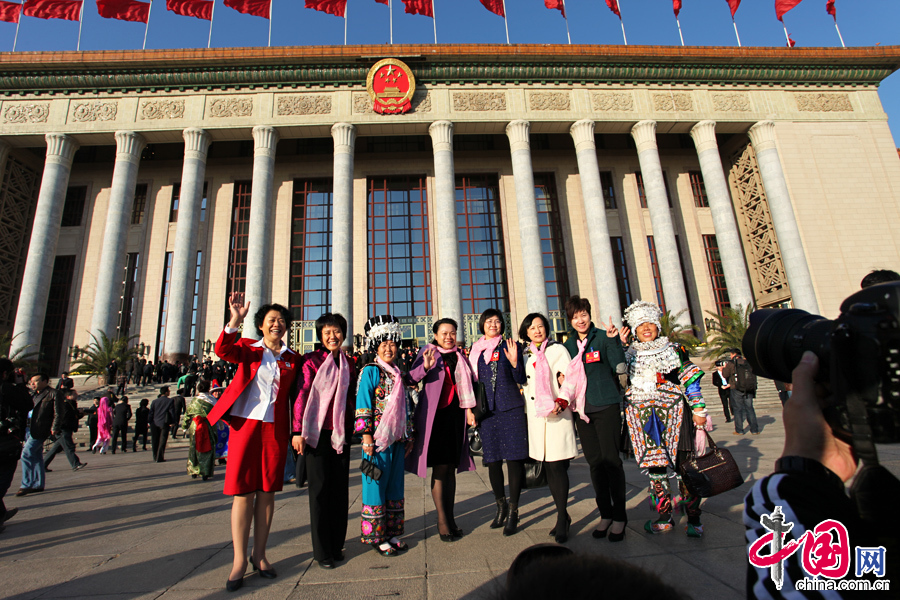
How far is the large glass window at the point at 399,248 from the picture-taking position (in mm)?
23062

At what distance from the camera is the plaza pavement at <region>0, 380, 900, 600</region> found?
9.21ft

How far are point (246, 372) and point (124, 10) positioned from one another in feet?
80.3

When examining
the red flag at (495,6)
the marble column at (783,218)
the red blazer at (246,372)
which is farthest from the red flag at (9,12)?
the marble column at (783,218)

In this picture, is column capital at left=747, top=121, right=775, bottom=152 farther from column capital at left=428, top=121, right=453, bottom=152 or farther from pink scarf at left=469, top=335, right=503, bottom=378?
pink scarf at left=469, top=335, right=503, bottom=378

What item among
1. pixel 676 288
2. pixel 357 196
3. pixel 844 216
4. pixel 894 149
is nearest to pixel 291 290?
pixel 357 196

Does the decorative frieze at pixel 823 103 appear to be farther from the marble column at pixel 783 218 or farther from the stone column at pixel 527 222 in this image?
the stone column at pixel 527 222

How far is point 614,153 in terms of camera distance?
25.1 m

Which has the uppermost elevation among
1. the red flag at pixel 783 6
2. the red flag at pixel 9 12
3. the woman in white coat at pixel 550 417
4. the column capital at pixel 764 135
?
the red flag at pixel 9 12

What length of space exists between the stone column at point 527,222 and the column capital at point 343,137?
7422 millimetres

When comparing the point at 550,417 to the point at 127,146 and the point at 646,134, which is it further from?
the point at 127,146

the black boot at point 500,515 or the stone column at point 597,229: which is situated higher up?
the stone column at point 597,229

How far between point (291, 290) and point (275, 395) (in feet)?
68.1

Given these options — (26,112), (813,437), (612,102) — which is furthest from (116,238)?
(813,437)

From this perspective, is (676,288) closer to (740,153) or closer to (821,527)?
(740,153)
